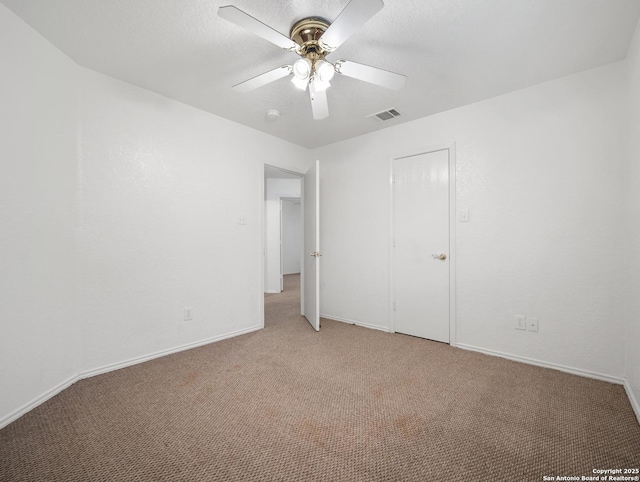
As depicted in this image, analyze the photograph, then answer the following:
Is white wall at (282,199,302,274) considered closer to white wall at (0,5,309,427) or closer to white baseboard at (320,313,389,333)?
white baseboard at (320,313,389,333)

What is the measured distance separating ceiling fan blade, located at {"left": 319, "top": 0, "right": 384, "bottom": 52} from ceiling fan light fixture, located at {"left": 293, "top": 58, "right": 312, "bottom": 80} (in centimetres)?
19

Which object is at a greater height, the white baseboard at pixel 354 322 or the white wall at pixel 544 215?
the white wall at pixel 544 215

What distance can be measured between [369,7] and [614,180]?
221cm

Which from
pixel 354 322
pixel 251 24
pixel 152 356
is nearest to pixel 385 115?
pixel 251 24

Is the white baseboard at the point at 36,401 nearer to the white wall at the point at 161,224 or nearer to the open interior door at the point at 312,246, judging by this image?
the white wall at the point at 161,224

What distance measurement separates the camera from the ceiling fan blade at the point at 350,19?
1.25 meters

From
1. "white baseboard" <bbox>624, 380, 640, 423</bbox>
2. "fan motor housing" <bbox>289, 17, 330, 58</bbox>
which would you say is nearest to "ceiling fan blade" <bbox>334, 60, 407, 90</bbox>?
"fan motor housing" <bbox>289, 17, 330, 58</bbox>

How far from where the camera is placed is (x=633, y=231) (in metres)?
1.81

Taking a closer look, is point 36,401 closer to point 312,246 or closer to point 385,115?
point 312,246

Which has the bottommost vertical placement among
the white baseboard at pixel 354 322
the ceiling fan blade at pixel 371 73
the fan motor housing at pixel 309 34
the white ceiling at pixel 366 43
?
the white baseboard at pixel 354 322

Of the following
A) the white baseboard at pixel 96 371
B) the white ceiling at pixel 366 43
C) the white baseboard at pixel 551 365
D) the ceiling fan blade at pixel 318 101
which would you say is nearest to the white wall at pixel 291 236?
the white baseboard at pixel 96 371

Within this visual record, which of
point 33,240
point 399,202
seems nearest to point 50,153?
point 33,240

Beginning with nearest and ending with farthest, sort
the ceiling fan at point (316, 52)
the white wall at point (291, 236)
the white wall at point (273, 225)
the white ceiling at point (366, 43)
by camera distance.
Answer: the ceiling fan at point (316, 52) < the white ceiling at point (366, 43) < the white wall at point (273, 225) < the white wall at point (291, 236)

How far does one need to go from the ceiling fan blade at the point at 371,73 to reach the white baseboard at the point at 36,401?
283 cm
